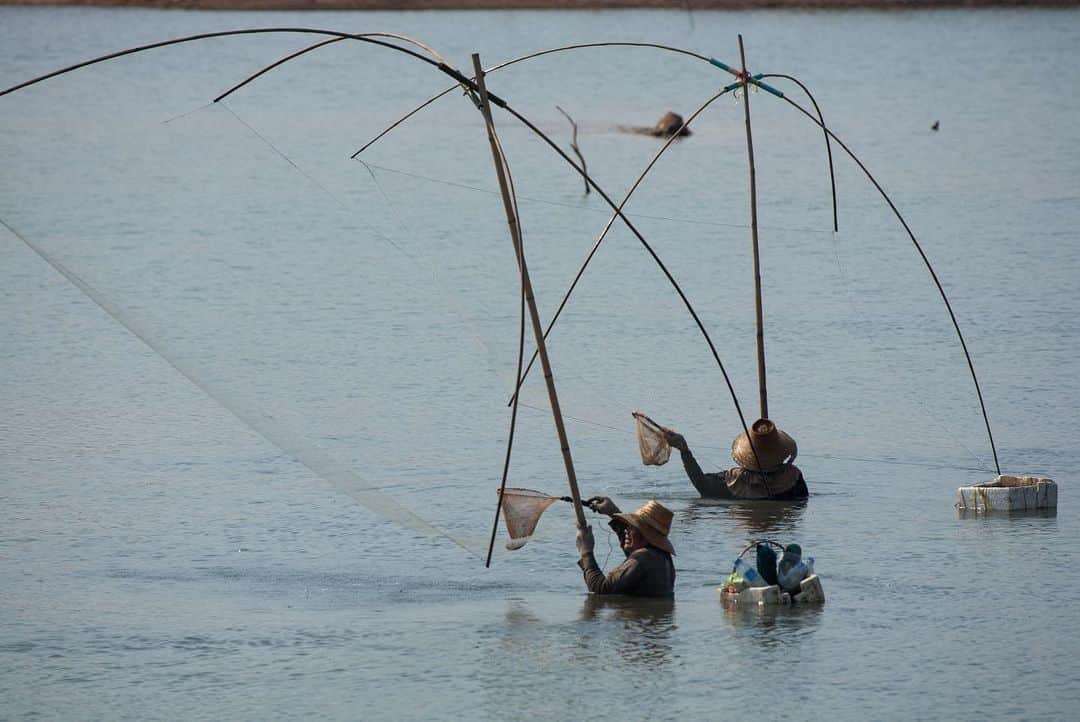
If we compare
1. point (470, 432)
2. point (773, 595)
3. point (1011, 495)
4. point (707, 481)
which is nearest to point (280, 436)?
point (773, 595)

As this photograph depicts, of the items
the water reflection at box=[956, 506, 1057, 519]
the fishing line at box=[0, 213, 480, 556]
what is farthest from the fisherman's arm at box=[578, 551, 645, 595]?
the water reflection at box=[956, 506, 1057, 519]

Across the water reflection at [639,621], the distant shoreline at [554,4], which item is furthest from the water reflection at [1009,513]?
the distant shoreline at [554,4]

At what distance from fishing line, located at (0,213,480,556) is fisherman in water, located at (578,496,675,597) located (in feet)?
2.06

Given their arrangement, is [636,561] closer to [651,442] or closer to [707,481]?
[651,442]

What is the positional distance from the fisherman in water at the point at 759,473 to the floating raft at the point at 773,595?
64.0 inches

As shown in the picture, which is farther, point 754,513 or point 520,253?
point 754,513

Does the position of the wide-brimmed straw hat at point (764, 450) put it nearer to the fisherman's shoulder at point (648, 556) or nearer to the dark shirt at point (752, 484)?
the dark shirt at point (752, 484)

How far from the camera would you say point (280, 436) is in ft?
26.5

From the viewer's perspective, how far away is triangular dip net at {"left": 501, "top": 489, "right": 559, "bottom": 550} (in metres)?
7.53

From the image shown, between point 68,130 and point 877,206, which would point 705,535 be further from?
point 877,206

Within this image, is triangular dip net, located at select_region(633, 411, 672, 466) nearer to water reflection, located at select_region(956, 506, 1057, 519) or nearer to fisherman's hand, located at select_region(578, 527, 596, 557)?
fisherman's hand, located at select_region(578, 527, 596, 557)

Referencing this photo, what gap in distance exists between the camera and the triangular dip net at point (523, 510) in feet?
24.7

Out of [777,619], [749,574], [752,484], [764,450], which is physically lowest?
[777,619]

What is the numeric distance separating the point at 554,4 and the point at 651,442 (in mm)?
45764
